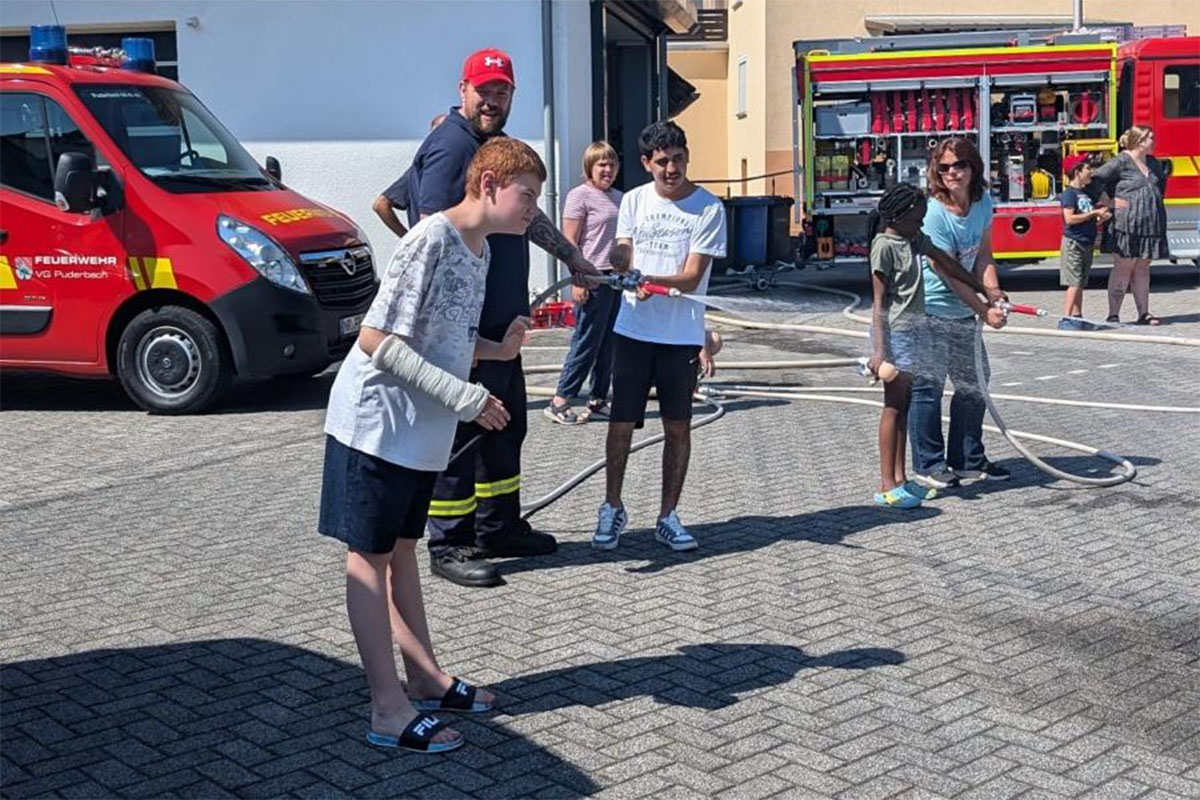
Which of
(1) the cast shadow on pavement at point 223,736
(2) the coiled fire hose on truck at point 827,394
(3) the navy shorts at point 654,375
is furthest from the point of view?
(2) the coiled fire hose on truck at point 827,394

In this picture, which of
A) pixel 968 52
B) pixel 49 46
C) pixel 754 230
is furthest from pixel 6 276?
pixel 968 52

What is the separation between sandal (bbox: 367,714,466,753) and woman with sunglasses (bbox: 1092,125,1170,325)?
1218cm

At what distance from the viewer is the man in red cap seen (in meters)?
6.36

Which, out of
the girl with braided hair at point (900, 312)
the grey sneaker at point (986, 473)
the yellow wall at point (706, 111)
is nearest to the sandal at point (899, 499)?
the girl with braided hair at point (900, 312)

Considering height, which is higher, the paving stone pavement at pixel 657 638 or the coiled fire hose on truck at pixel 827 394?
the coiled fire hose on truck at pixel 827 394

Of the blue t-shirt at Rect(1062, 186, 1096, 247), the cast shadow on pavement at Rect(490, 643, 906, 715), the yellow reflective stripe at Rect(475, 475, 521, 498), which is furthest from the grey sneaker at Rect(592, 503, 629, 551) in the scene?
the blue t-shirt at Rect(1062, 186, 1096, 247)

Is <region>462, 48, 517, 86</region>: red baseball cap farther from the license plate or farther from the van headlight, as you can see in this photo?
the license plate

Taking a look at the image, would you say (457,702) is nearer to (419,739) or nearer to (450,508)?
(419,739)

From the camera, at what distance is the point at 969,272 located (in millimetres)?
8273

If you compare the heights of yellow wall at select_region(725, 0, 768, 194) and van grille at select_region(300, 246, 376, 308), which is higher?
yellow wall at select_region(725, 0, 768, 194)

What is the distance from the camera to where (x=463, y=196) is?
20.7 ft

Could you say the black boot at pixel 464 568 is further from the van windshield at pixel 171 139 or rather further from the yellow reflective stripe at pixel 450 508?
the van windshield at pixel 171 139

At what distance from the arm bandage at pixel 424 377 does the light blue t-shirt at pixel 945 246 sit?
4.32 m

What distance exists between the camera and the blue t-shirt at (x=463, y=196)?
250 inches
